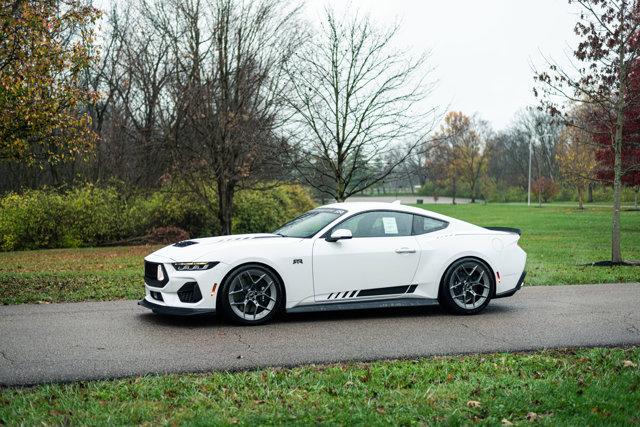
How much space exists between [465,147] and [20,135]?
80294mm

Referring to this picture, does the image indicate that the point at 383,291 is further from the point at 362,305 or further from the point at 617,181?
the point at 617,181

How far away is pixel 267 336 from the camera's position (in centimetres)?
809

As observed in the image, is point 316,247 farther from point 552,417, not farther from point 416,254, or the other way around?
point 552,417

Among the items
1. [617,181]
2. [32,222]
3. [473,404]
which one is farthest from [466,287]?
[32,222]

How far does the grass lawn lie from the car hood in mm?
2737

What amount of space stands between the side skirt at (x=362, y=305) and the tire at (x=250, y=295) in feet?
0.94

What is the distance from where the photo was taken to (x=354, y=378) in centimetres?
611

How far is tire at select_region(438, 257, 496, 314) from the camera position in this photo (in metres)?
9.43

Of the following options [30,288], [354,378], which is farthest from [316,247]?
[30,288]

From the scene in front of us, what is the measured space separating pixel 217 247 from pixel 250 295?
26.5 inches

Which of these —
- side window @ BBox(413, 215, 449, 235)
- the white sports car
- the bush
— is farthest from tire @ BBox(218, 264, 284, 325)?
the bush

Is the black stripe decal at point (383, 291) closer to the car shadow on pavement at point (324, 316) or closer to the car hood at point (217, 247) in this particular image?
the car shadow on pavement at point (324, 316)

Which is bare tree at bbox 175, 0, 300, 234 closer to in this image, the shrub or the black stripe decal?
the shrub

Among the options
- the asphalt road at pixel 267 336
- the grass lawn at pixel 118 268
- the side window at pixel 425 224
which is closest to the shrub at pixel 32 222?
the grass lawn at pixel 118 268
